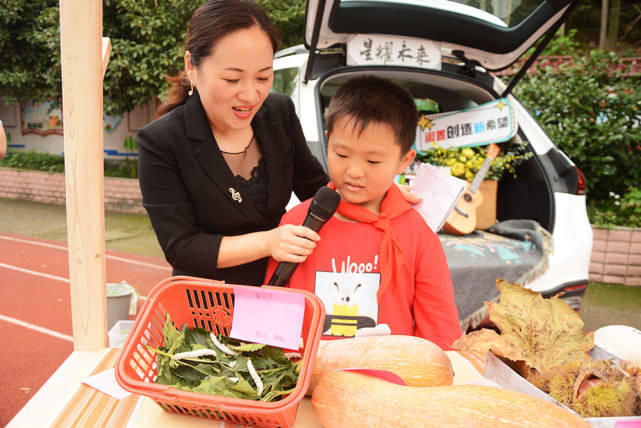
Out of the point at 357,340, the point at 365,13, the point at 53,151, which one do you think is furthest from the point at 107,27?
the point at 357,340

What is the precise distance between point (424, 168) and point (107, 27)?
8.30 metres

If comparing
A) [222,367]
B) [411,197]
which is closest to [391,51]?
[411,197]

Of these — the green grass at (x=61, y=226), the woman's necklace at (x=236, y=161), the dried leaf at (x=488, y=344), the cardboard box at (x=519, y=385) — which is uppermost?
the woman's necklace at (x=236, y=161)

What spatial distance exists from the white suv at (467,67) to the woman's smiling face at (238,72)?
3.70ft

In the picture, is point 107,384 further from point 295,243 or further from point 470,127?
point 470,127

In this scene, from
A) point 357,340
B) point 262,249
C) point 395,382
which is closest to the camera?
point 395,382

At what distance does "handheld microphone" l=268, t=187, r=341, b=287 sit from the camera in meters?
1.30

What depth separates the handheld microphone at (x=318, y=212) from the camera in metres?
1.30

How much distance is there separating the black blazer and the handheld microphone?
1.01 feet

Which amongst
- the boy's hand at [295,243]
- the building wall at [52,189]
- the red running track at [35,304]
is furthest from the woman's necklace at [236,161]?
the building wall at [52,189]

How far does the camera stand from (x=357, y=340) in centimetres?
102

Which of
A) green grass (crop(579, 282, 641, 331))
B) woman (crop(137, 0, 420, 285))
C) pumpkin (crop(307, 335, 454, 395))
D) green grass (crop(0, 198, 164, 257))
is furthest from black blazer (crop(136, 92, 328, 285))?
green grass (crop(0, 198, 164, 257))

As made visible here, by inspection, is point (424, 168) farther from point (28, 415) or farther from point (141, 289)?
point (141, 289)

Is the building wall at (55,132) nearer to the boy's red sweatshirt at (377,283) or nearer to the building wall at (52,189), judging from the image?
the building wall at (52,189)
